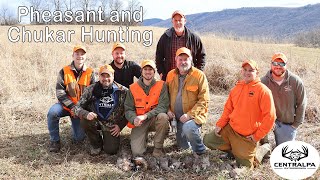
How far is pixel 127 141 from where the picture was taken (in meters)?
6.00

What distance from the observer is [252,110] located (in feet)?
15.1

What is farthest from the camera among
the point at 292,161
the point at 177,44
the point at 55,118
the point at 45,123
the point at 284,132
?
the point at 45,123

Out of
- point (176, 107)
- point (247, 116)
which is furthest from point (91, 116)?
point (247, 116)

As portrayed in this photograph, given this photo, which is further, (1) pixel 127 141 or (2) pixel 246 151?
(1) pixel 127 141

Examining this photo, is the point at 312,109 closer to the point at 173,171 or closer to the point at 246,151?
the point at 246,151

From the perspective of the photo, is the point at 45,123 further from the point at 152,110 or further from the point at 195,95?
the point at 195,95

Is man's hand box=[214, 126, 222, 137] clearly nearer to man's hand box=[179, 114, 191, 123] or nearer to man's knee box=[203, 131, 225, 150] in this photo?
man's knee box=[203, 131, 225, 150]

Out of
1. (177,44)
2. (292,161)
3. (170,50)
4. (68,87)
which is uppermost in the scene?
(177,44)

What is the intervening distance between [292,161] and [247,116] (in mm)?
816

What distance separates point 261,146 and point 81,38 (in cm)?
1505

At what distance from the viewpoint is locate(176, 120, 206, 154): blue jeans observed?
5.03 metres

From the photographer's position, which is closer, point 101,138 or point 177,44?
point 101,138

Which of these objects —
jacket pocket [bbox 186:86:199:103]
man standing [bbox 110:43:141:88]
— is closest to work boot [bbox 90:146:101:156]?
man standing [bbox 110:43:141:88]

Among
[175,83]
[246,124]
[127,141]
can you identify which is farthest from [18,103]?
[246,124]
